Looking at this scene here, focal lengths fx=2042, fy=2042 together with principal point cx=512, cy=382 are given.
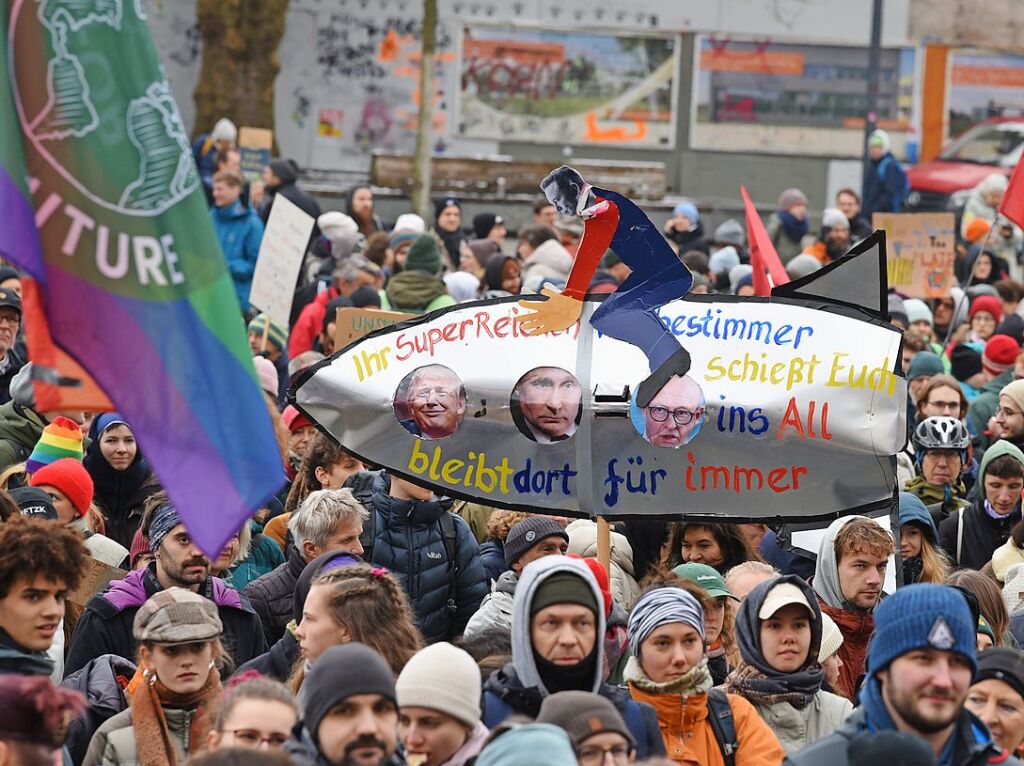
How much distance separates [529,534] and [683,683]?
168 cm

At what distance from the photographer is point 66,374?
424 centimetres

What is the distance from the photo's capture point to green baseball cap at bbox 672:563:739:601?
260 inches

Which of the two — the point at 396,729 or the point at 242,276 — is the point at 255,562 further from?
the point at 242,276

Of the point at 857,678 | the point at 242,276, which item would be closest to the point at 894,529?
the point at 857,678

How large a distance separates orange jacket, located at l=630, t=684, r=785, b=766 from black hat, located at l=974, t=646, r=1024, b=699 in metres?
0.58

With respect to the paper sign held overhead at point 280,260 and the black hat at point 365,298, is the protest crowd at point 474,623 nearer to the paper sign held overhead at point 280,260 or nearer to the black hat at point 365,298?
the black hat at point 365,298

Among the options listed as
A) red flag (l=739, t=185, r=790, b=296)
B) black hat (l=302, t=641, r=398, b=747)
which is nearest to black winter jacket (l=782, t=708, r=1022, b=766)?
black hat (l=302, t=641, r=398, b=747)

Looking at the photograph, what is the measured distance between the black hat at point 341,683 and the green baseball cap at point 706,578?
213cm

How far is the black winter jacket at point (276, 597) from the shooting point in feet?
22.3

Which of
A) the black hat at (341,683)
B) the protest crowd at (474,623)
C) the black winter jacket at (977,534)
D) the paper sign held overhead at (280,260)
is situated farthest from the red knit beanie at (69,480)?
the paper sign held overhead at (280,260)

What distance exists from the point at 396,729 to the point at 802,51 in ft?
79.1

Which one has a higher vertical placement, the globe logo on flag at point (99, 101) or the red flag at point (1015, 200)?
the globe logo on flag at point (99, 101)

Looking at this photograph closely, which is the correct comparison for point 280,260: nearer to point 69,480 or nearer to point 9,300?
point 9,300

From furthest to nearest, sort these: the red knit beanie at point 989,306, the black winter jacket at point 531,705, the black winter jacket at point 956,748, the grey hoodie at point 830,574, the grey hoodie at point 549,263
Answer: the red knit beanie at point 989,306
the grey hoodie at point 549,263
the grey hoodie at point 830,574
the black winter jacket at point 531,705
the black winter jacket at point 956,748
